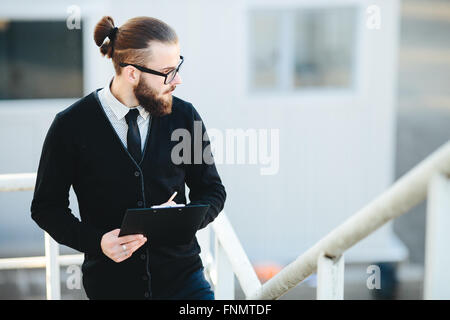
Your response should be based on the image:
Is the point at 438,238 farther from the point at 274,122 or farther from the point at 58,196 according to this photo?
the point at 274,122

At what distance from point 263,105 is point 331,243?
15.7ft

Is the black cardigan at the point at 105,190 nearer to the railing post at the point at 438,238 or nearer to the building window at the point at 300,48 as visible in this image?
the railing post at the point at 438,238

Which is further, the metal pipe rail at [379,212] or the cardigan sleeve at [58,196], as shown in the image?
the cardigan sleeve at [58,196]

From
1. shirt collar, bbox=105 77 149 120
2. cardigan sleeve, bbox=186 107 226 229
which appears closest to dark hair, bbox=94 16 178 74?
shirt collar, bbox=105 77 149 120

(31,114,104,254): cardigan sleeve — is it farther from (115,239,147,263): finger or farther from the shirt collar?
the shirt collar

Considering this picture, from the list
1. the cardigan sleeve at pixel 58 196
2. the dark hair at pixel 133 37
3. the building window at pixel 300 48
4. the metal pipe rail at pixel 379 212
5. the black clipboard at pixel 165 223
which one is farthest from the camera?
the building window at pixel 300 48

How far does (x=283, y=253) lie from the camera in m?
6.60

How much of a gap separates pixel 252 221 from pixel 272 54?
1651 mm

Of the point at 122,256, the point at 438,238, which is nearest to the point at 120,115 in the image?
the point at 122,256

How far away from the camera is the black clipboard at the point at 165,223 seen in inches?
83.7

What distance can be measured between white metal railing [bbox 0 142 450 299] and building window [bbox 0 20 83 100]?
11.7 ft

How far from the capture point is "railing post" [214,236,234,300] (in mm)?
2727

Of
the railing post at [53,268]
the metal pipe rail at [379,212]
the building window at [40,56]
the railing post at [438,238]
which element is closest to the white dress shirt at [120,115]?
the railing post at [53,268]
